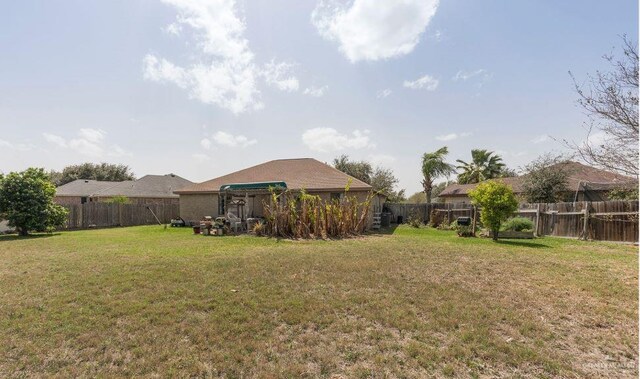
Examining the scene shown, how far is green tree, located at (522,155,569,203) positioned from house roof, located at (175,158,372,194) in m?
9.84

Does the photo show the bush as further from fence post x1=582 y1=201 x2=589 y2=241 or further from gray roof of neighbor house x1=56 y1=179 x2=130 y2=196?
gray roof of neighbor house x1=56 y1=179 x2=130 y2=196

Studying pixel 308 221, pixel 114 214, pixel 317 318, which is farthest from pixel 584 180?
pixel 114 214

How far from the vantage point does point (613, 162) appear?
5.11m

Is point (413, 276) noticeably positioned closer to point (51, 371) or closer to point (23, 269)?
point (51, 371)

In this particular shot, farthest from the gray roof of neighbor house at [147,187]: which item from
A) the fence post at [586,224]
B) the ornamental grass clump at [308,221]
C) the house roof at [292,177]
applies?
the fence post at [586,224]

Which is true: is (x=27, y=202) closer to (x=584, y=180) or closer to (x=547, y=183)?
(x=547, y=183)

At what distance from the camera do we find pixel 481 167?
33.6m

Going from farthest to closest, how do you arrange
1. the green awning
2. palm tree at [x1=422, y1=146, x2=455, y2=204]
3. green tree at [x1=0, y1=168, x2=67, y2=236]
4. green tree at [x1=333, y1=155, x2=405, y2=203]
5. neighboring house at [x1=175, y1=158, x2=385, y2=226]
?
1. green tree at [x1=333, y1=155, x2=405, y2=203]
2. palm tree at [x1=422, y1=146, x2=455, y2=204]
3. neighboring house at [x1=175, y1=158, x2=385, y2=226]
4. the green awning
5. green tree at [x1=0, y1=168, x2=67, y2=236]

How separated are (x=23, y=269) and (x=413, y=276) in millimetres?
8303

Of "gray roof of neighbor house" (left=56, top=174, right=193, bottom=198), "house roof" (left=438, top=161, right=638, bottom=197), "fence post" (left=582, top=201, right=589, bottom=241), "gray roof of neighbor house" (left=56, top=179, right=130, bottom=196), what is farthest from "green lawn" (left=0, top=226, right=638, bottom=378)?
"gray roof of neighbor house" (left=56, top=179, right=130, bottom=196)

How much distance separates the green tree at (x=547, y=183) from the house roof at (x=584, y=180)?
1.47 feet

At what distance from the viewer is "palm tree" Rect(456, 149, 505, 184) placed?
3300 centimetres

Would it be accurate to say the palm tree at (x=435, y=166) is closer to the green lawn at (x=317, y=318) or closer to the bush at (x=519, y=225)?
the bush at (x=519, y=225)

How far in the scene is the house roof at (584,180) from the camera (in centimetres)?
556
